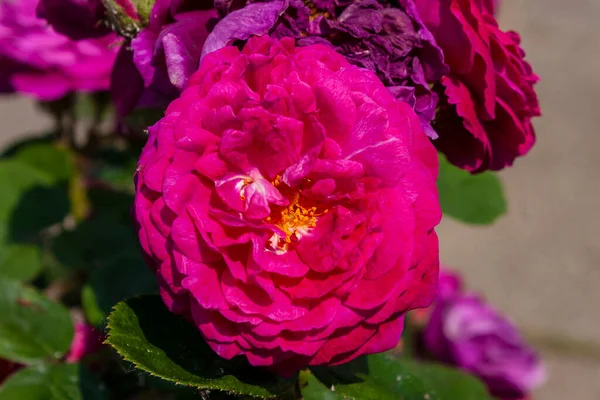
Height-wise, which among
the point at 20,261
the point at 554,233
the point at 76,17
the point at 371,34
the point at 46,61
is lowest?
the point at 554,233

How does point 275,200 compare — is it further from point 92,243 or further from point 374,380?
point 92,243

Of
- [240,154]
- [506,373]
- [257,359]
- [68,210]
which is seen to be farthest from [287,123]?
[506,373]

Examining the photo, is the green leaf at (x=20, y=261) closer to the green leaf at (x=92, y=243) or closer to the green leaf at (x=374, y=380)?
the green leaf at (x=92, y=243)

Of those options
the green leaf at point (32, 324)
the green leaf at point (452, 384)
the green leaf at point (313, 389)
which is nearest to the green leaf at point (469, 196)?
the green leaf at point (452, 384)

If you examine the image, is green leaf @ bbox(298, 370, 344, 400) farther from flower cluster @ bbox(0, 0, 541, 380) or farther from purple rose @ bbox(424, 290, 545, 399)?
purple rose @ bbox(424, 290, 545, 399)

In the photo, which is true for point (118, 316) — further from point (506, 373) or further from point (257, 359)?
point (506, 373)

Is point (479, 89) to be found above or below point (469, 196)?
above

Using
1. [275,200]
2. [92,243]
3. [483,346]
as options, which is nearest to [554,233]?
[483,346]

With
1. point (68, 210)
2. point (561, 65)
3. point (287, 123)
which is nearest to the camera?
point (287, 123)

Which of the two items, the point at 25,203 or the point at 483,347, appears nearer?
the point at 25,203
